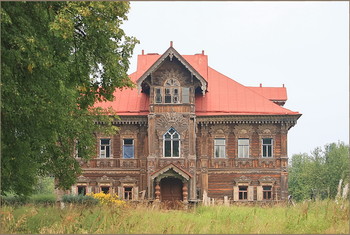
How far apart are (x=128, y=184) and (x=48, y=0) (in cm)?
1846

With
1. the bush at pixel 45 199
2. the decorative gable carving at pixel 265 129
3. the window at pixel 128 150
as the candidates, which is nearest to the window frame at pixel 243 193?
the decorative gable carving at pixel 265 129

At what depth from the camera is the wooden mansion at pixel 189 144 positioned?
32.5 metres

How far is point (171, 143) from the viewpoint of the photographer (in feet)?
107

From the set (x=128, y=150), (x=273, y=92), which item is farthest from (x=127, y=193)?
(x=273, y=92)

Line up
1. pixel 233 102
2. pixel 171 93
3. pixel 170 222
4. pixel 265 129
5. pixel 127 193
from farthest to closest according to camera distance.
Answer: pixel 233 102 < pixel 127 193 < pixel 265 129 < pixel 171 93 < pixel 170 222

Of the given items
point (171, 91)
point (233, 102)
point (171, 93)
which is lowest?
point (233, 102)

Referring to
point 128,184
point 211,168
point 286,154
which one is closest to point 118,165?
point 128,184

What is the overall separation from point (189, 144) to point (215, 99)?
144 inches

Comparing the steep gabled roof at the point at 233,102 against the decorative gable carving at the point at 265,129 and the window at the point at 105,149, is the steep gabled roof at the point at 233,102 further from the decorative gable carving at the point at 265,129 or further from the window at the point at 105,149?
the window at the point at 105,149

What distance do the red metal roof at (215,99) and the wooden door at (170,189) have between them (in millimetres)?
4122

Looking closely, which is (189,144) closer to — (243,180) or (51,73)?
(243,180)

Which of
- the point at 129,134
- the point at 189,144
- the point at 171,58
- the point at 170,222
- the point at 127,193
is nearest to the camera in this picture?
the point at 170,222

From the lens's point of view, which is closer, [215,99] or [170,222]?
[170,222]

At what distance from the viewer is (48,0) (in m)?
16.6
